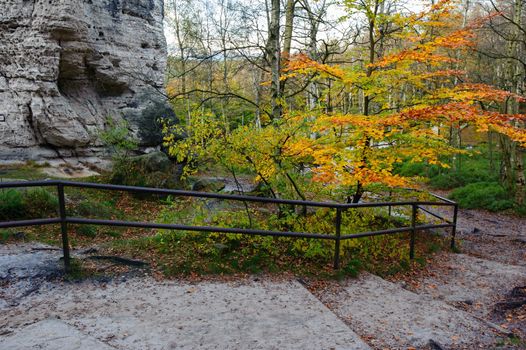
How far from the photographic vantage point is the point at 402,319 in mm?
4363

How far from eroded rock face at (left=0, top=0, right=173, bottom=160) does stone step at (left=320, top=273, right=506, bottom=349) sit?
8.66 metres

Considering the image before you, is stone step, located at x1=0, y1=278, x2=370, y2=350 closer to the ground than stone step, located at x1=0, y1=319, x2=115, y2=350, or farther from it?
closer to the ground

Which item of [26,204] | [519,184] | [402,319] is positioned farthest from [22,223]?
[519,184]

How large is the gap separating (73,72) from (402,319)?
15.7 metres

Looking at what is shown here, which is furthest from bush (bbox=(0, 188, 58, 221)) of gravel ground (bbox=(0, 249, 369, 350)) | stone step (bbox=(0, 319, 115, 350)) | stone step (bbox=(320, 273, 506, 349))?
stone step (bbox=(320, 273, 506, 349))

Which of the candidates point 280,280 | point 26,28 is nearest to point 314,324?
point 280,280

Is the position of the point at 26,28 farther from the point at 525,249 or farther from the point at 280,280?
the point at 525,249

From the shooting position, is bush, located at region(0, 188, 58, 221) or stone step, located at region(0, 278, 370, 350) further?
bush, located at region(0, 188, 58, 221)

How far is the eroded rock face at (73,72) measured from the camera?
516 inches

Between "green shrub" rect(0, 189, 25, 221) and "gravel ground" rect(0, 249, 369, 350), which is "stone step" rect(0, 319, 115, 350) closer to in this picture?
"gravel ground" rect(0, 249, 369, 350)

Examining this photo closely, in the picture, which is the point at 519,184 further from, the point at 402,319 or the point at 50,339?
the point at 50,339

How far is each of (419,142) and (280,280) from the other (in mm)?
4303

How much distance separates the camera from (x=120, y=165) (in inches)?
480

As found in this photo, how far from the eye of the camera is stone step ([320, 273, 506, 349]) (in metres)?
3.94
